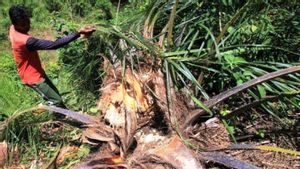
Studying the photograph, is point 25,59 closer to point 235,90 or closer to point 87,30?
point 87,30

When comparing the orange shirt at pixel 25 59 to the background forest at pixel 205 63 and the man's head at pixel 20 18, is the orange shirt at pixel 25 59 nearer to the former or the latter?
the man's head at pixel 20 18

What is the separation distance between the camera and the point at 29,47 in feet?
16.0

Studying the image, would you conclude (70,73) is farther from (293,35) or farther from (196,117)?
(293,35)

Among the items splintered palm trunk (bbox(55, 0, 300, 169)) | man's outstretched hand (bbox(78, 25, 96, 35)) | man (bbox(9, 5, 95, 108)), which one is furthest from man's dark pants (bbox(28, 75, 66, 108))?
man's outstretched hand (bbox(78, 25, 96, 35))

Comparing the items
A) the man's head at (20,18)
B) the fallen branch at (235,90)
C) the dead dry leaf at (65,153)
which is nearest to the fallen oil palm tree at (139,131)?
the fallen branch at (235,90)

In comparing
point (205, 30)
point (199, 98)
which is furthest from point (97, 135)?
point (205, 30)

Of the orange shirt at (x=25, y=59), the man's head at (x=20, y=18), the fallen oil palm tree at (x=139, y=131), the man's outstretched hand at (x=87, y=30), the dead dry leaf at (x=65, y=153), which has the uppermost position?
the man's head at (x=20, y=18)

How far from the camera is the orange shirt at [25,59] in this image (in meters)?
4.91

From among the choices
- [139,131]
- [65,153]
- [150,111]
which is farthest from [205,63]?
[65,153]

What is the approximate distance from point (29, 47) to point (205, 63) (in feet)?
5.09

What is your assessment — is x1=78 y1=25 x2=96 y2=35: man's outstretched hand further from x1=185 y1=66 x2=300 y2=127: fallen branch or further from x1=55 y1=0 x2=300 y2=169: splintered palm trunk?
x1=185 y1=66 x2=300 y2=127: fallen branch

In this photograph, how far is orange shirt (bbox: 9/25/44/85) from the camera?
4914mm

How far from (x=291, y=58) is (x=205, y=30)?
778 mm

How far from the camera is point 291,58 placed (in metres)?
4.70
